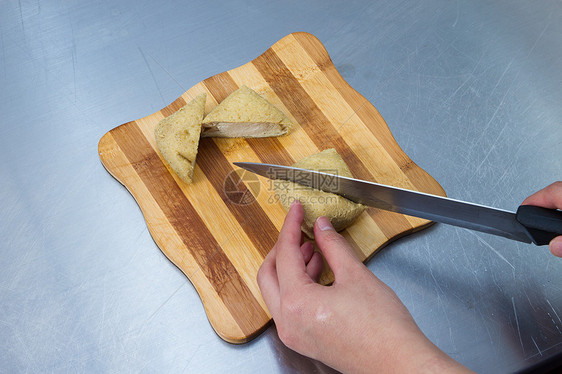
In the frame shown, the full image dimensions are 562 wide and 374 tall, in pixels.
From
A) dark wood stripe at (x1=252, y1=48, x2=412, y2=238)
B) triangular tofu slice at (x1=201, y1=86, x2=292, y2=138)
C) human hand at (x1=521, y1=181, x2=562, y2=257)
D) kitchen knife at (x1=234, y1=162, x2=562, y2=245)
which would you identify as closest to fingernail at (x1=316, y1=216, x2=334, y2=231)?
kitchen knife at (x1=234, y1=162, x2=562, y2=245)

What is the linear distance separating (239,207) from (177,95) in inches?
27.4

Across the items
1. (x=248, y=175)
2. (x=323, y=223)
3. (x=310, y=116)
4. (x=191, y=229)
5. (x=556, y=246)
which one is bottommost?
(x=191, y=229)

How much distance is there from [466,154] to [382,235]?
2.04 ft

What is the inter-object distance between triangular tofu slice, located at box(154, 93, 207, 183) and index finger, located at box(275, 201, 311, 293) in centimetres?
51

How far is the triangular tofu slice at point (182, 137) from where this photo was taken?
6.10 ft

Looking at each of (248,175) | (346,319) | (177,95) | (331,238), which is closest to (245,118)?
(248,175)

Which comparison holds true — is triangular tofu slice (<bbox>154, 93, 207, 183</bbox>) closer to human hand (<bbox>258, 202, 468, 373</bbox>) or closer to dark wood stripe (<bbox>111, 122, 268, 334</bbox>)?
dark wood stripe (<bbox>111, 122, 268, 334</bbox>)

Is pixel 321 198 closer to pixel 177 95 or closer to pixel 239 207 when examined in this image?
pixel 239 207

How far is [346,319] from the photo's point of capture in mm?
1331

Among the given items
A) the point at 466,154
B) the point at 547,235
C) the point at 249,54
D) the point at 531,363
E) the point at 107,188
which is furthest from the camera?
the point at 249,54

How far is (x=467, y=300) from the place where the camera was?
6.02 ft

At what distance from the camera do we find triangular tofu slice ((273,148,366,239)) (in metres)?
1.75

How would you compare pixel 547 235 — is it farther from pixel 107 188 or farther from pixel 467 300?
pixel 107 188

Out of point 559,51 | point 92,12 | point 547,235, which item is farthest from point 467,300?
point 92,12
